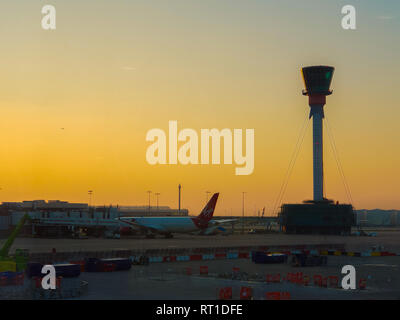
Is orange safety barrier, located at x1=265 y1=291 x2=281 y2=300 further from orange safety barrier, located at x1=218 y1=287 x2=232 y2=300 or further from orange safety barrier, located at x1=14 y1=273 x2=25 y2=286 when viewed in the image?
orange safety barrier, located at x1=14 y1=273 x2=25 y2=286

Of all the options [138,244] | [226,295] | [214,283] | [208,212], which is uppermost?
[208,212]

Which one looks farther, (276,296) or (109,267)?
(109,267)

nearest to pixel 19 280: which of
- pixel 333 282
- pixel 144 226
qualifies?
pixel 333 282

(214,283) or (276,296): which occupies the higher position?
(276,296)

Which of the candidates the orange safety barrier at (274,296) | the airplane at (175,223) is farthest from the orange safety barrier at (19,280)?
the airplane at (175,223)

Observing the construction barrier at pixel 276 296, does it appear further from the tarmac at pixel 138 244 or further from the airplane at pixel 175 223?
the airplane at pixel 175 223

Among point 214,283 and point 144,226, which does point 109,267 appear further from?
point 144,226

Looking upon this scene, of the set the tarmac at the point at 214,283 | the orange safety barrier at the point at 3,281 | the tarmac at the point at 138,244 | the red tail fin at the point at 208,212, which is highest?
the red tail fin at the point at 208,212

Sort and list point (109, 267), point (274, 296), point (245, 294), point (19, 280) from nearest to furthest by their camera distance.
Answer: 1. point (274, 296)
2. point (245, 294)
3. point (19, 280)
4. point (109, 267)

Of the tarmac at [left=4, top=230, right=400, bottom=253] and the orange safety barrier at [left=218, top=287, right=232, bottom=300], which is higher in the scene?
the orange safety barrier at [left=218, top=287, right=232, bottom=300]

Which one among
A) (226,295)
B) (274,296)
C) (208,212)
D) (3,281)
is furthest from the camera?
(208,212)

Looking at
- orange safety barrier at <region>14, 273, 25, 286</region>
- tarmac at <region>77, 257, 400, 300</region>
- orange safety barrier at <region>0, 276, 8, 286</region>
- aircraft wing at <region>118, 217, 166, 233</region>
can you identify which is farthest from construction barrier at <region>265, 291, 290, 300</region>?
aircraft wing at <region>118, 217, 166, 233</region>

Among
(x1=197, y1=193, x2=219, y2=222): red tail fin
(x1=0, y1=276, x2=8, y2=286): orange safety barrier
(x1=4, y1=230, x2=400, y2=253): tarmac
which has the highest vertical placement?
(x1=197, y1=193, x2=219, y2=222): red tail fin
